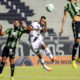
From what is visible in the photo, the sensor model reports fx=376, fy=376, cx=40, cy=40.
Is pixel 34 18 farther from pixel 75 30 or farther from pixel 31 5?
pixel 75 30

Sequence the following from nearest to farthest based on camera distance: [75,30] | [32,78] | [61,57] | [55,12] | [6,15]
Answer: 1. [75,30]
2. [32,78]
3. [61,57]
4. [6,15]
5. [55,12]

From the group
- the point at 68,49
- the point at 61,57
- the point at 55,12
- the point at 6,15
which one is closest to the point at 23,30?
the point at 61,57

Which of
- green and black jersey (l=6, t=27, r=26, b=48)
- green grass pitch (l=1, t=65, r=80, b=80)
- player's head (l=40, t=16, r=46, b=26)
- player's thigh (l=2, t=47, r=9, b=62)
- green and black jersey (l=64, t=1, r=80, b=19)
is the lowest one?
green grass pitch (l=1, t=65, r=80, b=80)

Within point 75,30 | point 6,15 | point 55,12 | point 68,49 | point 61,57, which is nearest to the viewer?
point 75,30

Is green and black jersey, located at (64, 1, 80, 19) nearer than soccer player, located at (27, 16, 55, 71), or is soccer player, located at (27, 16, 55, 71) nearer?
green and black jersey, located at (64, 1, 80, 19)

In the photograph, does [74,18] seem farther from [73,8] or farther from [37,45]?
[37,45]

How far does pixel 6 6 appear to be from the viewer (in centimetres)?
2920

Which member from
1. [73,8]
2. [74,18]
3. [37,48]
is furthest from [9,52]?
[73,8]

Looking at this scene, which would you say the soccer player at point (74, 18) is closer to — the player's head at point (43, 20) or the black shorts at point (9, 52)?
the player's head at point (43, 20)

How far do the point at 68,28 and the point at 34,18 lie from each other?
2875 millimetres

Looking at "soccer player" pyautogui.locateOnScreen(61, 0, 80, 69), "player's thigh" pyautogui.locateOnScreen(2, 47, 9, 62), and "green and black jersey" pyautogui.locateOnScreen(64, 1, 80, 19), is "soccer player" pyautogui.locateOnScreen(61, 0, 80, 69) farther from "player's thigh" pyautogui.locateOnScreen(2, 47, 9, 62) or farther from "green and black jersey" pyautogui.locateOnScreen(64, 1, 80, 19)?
"player's thigh" pyautogui.locateOnScreen(2, 47, 9, 62)

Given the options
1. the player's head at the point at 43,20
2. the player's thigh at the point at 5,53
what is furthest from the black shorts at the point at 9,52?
the player's head at the point at 43,20

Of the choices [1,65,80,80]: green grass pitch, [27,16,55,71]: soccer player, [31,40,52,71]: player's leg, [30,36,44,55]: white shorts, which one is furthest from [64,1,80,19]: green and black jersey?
[1,65,80,80]: green grass pitch

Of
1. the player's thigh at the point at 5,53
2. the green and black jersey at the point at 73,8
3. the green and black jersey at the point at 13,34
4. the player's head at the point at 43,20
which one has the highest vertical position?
the green and black jersey at the point at 73,8
